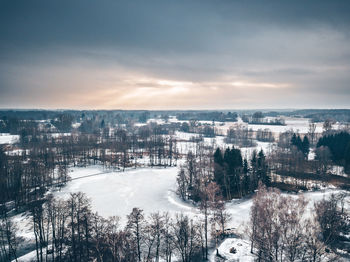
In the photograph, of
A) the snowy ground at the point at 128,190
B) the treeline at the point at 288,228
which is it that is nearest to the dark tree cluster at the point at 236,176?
the snowy ground at the point at 128,190

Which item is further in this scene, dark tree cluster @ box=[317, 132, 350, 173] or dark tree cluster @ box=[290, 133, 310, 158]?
dark tree cluster @ box=[290, 133, 310, 158]

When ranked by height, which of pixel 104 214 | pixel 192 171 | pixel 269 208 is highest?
pixel 269 208

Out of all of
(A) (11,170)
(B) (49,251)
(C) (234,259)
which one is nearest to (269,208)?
(C) (234,259)

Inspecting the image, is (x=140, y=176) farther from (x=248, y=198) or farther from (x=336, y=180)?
(x=336, y=180)

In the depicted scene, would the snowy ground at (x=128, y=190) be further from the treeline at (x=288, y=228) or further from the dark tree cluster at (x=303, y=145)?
the dark tree cluster at (x=303, y=145)

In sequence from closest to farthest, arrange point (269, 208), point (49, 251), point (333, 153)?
point (269, 208) < point (49, 251) < point (333, 153)

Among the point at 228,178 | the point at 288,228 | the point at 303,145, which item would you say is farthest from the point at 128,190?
the point at 303,145

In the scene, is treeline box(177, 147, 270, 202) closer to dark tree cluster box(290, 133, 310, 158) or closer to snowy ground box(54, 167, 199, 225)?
snowy ground box(54, 167, 199, 225)

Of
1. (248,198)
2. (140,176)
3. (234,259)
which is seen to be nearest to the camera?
(234,259)

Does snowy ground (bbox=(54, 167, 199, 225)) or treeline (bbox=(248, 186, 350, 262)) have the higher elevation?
treeline (bbox=(248, 186, 350, 262))

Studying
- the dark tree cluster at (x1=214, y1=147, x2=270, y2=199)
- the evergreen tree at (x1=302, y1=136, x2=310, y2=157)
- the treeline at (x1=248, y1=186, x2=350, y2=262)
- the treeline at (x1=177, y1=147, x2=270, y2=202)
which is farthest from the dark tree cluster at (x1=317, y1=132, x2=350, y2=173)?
the treeline at (x1=248, y1=186, x2=350, y2=262)

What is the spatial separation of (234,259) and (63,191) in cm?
5567

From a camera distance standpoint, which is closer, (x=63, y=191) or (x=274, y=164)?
(x=63, y=191)

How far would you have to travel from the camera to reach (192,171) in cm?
7006
